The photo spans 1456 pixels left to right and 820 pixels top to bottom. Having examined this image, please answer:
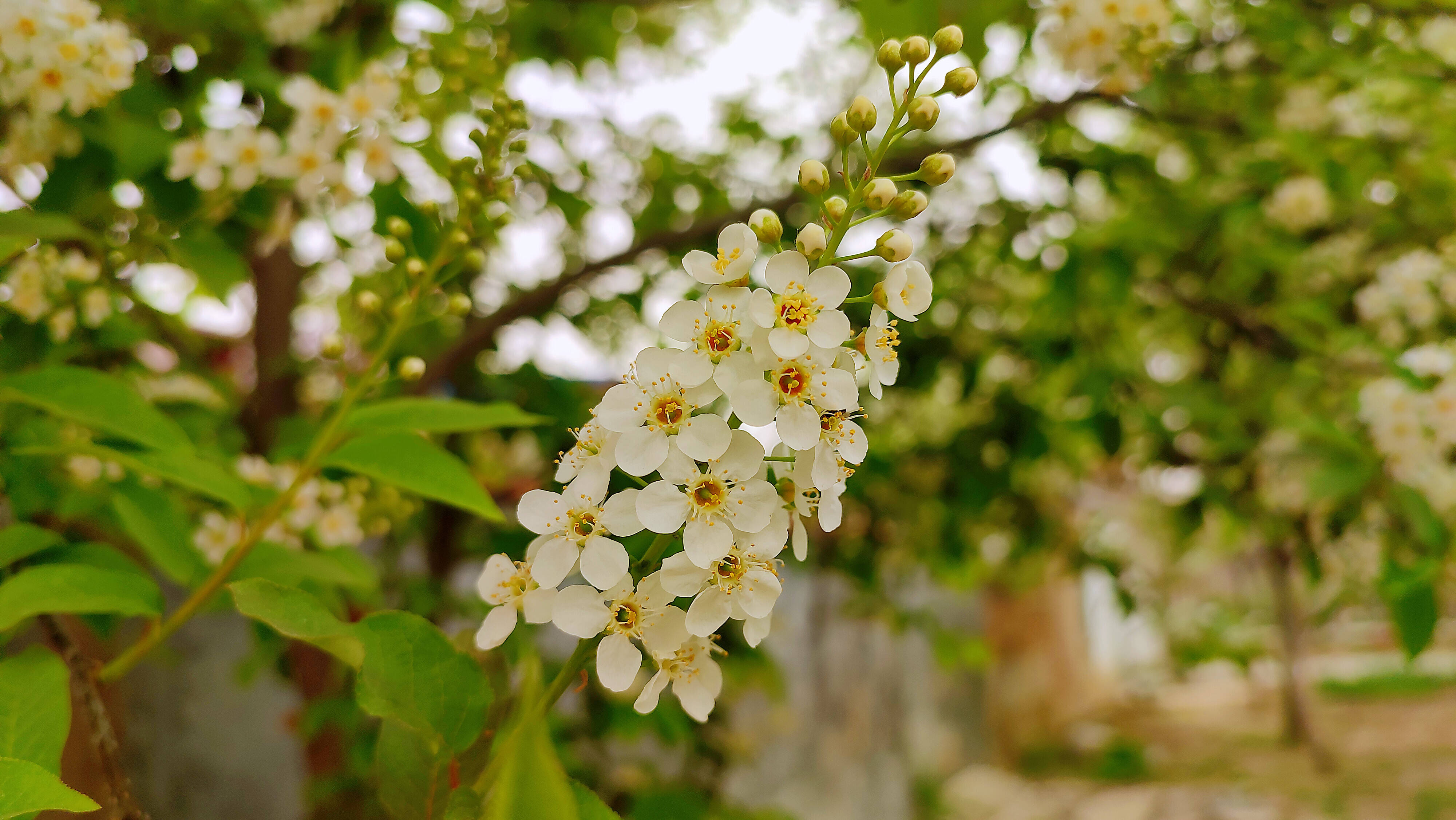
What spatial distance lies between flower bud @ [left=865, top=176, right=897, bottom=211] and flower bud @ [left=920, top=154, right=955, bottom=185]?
1.4 inches

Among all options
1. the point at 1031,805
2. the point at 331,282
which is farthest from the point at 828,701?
the point at 331,282

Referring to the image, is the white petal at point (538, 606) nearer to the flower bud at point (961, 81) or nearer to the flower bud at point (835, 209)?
the flower bud at point (835, 209)

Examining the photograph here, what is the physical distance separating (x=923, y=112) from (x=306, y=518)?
43.8 inches

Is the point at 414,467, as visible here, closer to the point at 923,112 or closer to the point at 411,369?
the point at 411,369

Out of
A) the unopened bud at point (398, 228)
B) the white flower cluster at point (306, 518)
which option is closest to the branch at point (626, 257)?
the white flower cluster at point (306, 518)

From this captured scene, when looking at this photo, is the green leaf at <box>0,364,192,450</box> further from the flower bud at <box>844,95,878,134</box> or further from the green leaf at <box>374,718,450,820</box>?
the flower bud at <box>844,95,878,134</box>

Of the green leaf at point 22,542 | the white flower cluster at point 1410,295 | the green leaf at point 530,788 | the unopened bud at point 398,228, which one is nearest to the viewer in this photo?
the green leaf at point 530,788

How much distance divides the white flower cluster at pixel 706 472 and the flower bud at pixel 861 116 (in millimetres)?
148

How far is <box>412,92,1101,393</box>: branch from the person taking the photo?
5.71 ft

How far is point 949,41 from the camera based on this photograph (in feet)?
2.40

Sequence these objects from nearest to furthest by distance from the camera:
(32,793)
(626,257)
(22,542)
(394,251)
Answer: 1. (32,793)
2. (22,542)
3. (394,251)
4. (626,257)

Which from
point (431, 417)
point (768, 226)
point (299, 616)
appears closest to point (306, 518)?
point (431, 417)

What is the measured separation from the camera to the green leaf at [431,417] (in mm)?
883

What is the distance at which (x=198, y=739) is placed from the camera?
3.15 m
